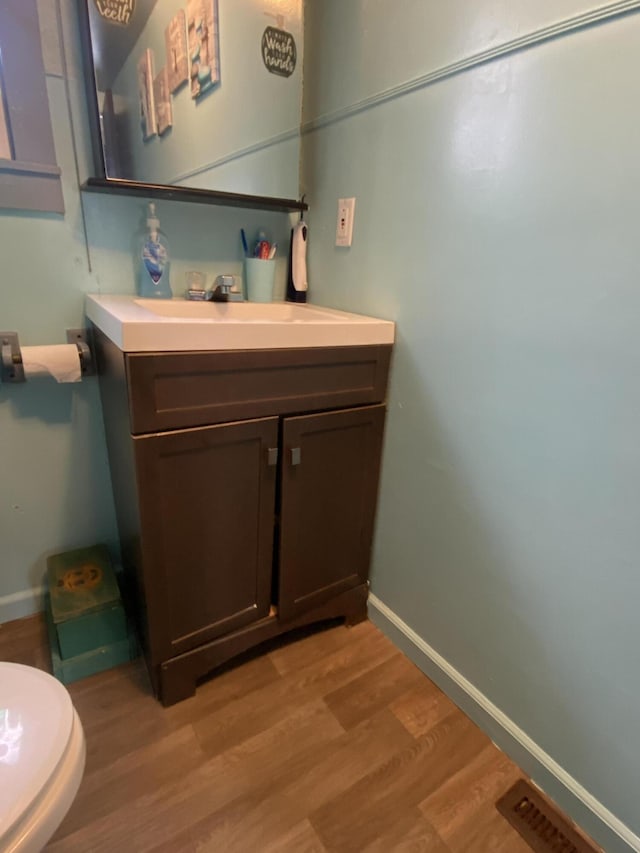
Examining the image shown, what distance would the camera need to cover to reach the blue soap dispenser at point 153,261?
1262 millimetres

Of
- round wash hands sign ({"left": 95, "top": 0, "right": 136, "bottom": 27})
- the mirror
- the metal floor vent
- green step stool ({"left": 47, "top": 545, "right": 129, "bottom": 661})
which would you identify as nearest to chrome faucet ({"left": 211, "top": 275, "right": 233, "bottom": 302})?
the mirror

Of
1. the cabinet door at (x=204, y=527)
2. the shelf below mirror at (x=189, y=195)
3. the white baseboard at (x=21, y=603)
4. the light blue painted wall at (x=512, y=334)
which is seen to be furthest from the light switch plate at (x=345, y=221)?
the white baseboard at (x=21, y=603)

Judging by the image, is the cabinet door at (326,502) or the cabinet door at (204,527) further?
the cabinet door at (326,502)

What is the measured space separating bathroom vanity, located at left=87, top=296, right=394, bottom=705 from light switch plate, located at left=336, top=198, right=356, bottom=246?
22cm

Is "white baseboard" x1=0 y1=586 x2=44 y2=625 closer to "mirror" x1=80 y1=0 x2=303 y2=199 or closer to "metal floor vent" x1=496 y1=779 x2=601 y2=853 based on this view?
"mirror" x1=80 y1=0 x2=303 y2=199

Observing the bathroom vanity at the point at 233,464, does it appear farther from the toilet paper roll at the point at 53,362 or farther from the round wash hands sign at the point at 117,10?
the round wash hands sign at the point at 117,10

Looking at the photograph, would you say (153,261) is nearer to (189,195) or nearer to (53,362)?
(189,195)

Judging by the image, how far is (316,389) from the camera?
1.10 m

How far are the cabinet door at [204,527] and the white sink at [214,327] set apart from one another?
0.18 meters

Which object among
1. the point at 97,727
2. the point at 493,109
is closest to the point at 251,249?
the point at 493,109

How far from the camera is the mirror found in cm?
111

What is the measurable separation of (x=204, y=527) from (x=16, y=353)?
2.19 ft

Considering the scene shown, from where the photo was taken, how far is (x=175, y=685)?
1.14 metres

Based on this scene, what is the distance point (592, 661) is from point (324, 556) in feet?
2.19
